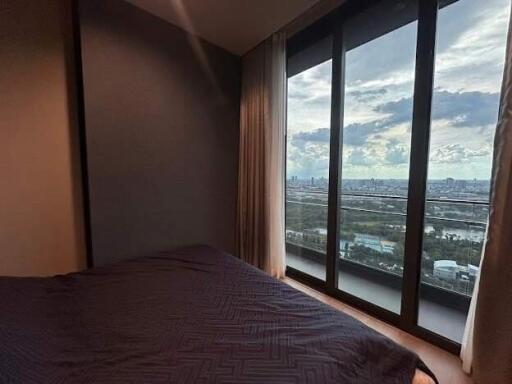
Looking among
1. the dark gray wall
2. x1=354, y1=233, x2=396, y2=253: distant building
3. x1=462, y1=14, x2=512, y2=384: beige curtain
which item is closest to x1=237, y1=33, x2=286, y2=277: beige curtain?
the dark gray wall

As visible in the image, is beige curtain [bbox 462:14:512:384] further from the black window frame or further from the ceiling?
the ceiling

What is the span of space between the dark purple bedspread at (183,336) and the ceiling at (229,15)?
2.07 metres

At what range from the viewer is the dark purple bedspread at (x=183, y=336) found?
777mm

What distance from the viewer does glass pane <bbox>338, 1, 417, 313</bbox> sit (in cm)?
212

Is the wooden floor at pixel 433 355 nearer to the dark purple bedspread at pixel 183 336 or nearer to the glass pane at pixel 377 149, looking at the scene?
the glass pane at pixel 377 149

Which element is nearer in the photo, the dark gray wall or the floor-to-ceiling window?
the floor-to-ceiling window

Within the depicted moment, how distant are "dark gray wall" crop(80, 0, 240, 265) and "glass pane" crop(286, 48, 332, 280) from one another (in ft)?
2.12

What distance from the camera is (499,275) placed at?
1387mm

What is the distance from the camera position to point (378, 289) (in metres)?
2.45

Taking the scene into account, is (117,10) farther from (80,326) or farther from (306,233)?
(306,233)

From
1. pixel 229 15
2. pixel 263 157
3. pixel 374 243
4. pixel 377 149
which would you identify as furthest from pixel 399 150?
pixel 229 15

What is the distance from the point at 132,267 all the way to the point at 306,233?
Answer: 6.41ft

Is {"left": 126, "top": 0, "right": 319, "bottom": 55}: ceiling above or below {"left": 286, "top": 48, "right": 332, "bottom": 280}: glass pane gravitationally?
above

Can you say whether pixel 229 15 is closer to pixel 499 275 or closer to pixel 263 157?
pixel 263 157
